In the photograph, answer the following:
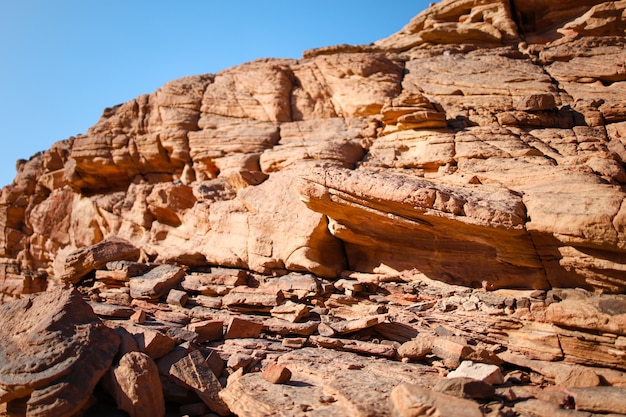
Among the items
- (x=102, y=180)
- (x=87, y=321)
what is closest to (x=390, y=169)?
(x=87, y=321)

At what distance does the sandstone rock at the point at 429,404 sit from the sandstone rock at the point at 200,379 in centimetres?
333

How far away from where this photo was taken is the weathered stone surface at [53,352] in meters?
6.63

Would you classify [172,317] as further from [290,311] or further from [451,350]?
[451,350]

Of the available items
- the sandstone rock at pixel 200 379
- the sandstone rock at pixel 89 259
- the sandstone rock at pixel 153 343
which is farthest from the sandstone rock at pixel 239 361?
the sandstone rock at pixel 89 259

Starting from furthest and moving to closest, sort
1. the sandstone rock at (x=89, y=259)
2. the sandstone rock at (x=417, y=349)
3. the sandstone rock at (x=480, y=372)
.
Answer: the sandstone rock at (x=89, y=259) < the sandstone rock at (x=417, y=349) < the sandstone rock at (x=480, y=372)

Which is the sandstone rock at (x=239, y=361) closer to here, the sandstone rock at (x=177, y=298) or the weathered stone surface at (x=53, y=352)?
the weathered stone surface at (x=53, y=352)

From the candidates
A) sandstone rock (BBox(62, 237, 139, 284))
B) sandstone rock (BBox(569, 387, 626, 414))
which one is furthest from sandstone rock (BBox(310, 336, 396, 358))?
Answer: sandstone rock (BBox(62, 237, 139, 284))

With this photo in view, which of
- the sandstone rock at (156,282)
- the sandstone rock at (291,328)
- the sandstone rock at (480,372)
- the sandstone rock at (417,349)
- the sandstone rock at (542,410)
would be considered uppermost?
the sandstone rock at (156,282)

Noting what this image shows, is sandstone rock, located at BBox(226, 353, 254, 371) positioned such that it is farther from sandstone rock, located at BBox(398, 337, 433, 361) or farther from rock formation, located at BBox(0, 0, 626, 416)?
sandstone rock, located at BBox(398, 337, 433, 361)

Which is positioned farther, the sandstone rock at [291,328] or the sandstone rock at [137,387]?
the sandstone rock at [291,328]

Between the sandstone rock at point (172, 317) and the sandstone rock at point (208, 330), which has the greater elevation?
the sandstone rock at point (172, 317)

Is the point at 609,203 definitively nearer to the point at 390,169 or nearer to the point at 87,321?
the point at 390,169

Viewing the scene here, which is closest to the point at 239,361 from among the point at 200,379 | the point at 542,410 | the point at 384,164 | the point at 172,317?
the point at 200,379

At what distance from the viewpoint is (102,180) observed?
19.4 metres
